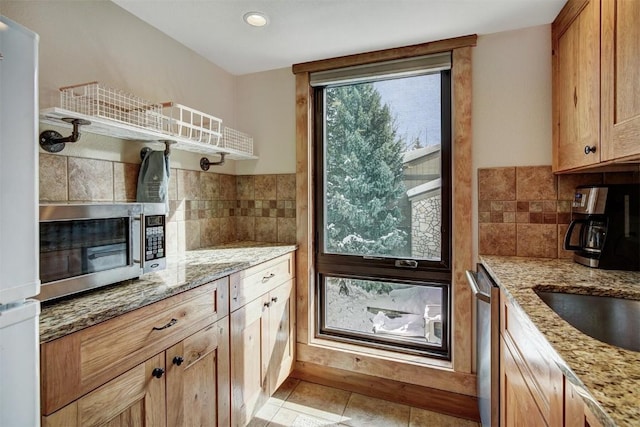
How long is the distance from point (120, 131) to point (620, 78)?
2013 mm

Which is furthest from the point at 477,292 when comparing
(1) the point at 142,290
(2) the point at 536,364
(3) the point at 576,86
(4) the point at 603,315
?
(1) the point at 142,290

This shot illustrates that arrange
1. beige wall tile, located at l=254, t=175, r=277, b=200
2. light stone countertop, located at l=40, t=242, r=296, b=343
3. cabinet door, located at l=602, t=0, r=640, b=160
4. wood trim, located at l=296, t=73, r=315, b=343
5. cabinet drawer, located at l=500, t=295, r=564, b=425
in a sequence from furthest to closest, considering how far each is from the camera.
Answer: beige wall tile, located at l=254, t=175, r=277, b=200 → wood trim, located at l=296, t=73, r=315, b=343 → cabinet door, located at l=602, t=0, r=640, b=160 → light stone countertop, located at l=40, t=242, r=296, b=343 → cabinet drawer, located at l=500, t=295, r=564, b=425

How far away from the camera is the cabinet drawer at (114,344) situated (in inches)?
32.2

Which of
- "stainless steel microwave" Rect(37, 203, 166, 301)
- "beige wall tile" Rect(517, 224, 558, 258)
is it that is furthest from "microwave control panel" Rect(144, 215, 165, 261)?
"beige wall tile" Rect(517, 224, 558, 258)

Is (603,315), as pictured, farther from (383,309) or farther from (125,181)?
(125,181)

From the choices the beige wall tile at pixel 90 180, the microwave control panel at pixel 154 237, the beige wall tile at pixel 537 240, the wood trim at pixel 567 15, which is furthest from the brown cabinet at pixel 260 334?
the wood trim at pixel 567 15

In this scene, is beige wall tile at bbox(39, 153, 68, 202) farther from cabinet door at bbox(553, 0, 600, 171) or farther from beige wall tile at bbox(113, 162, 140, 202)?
cabinet door at bbox(553, 0, 600, 171)

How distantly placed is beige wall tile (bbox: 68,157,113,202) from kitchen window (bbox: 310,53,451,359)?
1.29 meters

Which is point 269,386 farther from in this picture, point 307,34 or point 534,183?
point 307,34

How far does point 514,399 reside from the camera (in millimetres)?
1149

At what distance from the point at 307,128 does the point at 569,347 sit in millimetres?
1909

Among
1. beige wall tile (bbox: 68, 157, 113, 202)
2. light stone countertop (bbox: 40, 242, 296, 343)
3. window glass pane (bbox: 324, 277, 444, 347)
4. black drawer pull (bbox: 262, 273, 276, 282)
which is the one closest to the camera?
light stone countertop (bbox: 40, 242, 296, 343)

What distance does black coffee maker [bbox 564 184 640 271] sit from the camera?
4.61 feet

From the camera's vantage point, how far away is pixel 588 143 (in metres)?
1.32
